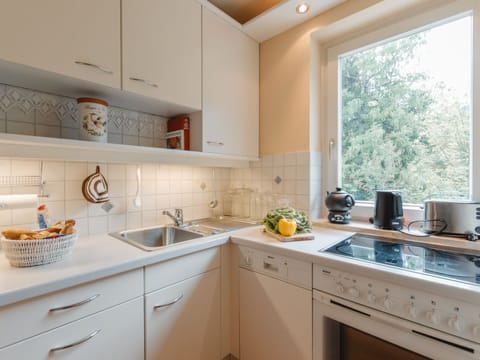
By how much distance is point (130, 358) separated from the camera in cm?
99

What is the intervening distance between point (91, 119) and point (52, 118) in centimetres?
25

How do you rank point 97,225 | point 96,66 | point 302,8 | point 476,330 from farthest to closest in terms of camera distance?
1. point 302,8
2. point 97,225
3. point 96,66
4. point 476,330

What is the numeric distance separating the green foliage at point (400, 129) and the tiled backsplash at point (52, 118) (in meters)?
1.36

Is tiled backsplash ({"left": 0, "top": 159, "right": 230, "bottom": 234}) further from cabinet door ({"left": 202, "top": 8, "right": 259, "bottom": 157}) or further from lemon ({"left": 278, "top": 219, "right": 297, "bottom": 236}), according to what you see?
lemon ({"left": 278, "top": 219, "right": 297, "bottom": 236})

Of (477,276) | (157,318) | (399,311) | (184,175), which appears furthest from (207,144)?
(477,276)

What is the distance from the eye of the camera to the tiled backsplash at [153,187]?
1.20 m

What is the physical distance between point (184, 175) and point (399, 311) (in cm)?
141

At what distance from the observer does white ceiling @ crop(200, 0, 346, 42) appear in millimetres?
1467

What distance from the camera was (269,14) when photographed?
1.54 m

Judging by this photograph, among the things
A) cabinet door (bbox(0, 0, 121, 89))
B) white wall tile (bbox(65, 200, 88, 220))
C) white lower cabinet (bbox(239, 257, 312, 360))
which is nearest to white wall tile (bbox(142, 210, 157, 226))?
white wall tile (bbox(65, 200, 88, 220))

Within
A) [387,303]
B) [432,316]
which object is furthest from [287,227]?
[432,316]

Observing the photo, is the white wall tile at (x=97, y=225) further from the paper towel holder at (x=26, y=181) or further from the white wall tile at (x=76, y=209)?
the paper towel holder at (x=26, y=181)

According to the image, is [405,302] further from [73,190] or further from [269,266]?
[73,190]

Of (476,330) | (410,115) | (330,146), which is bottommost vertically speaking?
(476,330)
